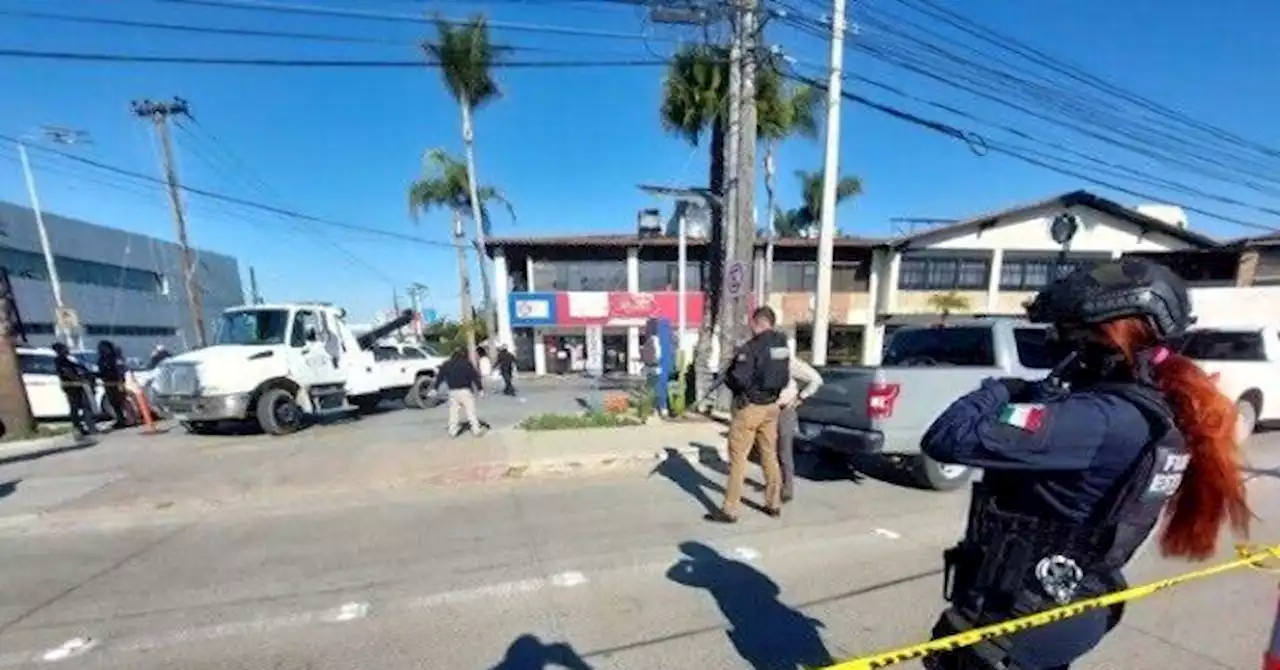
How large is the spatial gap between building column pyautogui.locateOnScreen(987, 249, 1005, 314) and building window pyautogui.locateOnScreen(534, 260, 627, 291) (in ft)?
55.9

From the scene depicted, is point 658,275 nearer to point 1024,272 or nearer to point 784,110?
point 784,110

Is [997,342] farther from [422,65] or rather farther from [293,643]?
[422,65]

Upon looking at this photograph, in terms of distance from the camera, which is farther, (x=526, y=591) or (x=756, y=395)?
(x=756, y=395)

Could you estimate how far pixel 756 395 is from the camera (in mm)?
5086

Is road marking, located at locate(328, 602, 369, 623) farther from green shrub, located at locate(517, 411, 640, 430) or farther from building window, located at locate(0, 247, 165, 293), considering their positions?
building window, located at locate(0, 247, 165, 293)

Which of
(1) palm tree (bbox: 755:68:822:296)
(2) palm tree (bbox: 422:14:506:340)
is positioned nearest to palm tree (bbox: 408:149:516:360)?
(2) palm tree (bbox: 422:14:506:340)

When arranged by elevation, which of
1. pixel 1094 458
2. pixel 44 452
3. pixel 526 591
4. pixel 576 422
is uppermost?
pixel 1094 458

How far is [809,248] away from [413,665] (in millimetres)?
25823

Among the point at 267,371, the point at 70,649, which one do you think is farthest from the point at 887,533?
the point at 267,371

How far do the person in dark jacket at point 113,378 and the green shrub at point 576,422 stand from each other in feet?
27.8

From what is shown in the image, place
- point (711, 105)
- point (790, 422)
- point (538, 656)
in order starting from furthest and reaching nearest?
point (711, 105) → point (790, 422) → point (538, 656)

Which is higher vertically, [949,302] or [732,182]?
[732,182]

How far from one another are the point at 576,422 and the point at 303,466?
4074mm

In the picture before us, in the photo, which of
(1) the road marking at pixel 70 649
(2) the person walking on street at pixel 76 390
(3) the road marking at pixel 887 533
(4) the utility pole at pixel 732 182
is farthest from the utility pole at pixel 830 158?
(2) the person walking on street at pixel 76 390
